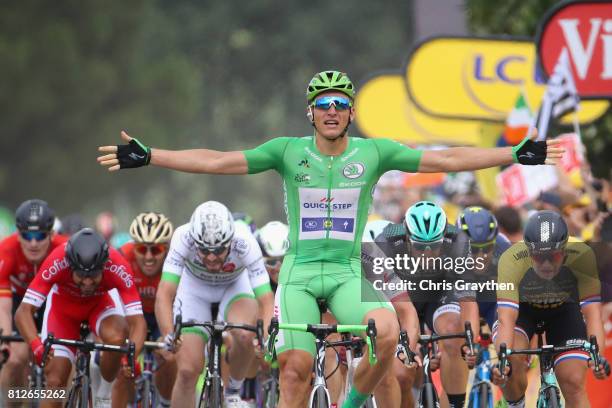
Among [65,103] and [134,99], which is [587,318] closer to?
[65,103]

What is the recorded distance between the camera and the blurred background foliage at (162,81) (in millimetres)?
61188

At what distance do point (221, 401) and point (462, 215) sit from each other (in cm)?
290

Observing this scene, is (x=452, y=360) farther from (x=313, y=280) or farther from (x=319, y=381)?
(x=319, y=381)

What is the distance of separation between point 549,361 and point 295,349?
2.05 m

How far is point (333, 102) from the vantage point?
9.89m

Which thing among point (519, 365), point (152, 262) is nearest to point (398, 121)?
point (152, 262)

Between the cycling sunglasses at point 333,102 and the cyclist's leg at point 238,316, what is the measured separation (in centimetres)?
331

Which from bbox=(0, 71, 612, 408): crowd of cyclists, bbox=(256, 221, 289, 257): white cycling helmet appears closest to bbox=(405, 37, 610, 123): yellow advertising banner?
bbox=(0, 71, 612, 408): crowd of cyclists

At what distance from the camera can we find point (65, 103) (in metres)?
62.8

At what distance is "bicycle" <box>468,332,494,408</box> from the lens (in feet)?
38.3

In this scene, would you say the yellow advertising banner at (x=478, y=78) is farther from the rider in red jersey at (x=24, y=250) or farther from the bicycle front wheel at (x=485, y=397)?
the bicycle front wheel at (x=485, y=397)

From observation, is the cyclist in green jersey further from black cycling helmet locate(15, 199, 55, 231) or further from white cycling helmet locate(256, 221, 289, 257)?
white cycling helmet locate(256, 221, 289, 257)

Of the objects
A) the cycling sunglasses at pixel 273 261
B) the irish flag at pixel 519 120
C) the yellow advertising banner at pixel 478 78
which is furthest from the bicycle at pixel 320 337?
the yellow advertising banner at pixel 478 78

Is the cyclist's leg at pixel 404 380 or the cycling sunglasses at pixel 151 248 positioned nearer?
the cyclist's leg at pixel 404 380
